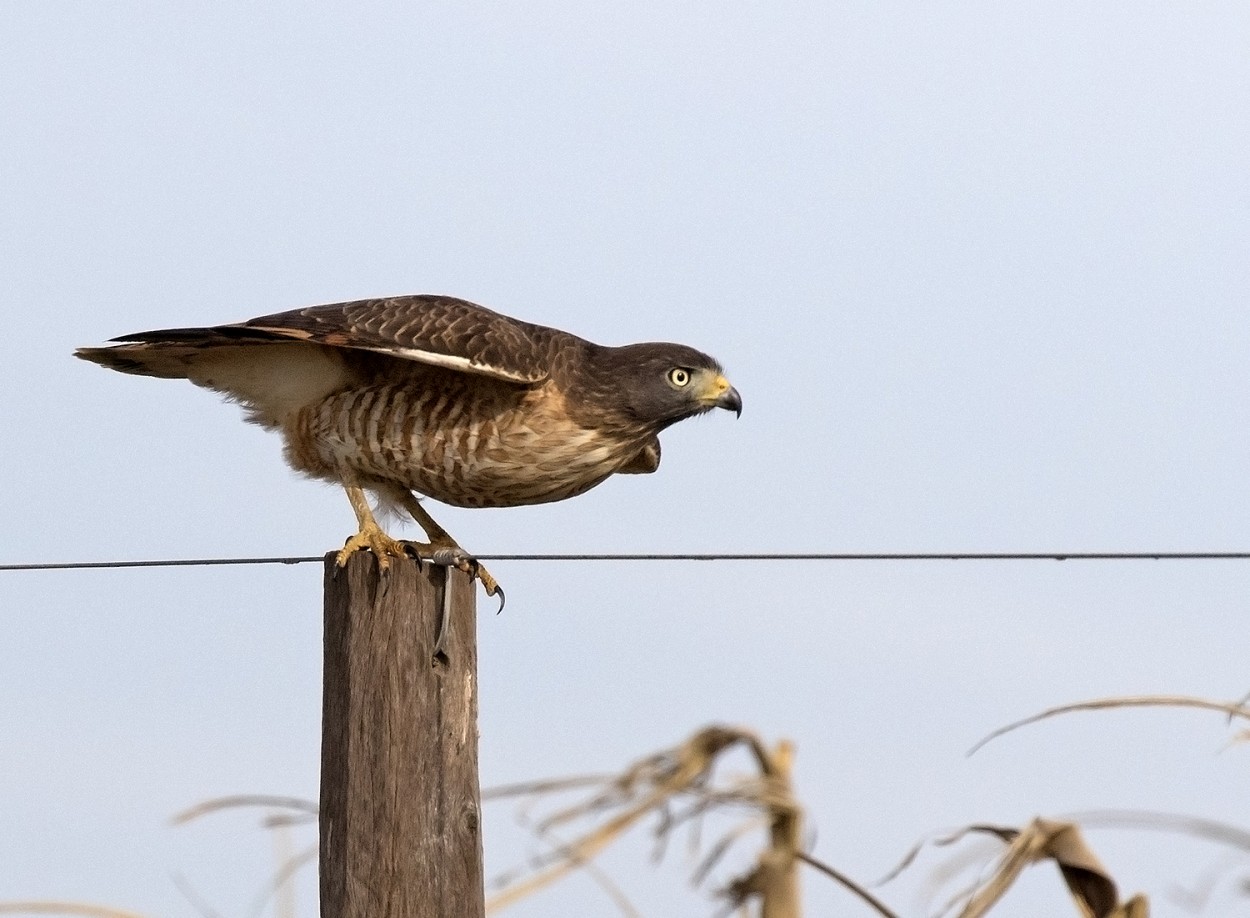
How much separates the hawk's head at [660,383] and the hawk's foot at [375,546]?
3.97 feet

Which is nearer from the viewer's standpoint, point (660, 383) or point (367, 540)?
point (367, 540)

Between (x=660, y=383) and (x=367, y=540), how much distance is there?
184 centimetres

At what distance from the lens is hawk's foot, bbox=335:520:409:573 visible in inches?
167

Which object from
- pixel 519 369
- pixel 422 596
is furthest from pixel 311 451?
pixel 422 596

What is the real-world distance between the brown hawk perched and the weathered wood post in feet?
4.12

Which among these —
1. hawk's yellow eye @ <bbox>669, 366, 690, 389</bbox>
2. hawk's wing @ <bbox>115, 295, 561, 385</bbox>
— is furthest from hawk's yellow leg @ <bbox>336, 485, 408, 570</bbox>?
hawk's yellow eye @ <bbox>669, 366, 690, 389</bbox>

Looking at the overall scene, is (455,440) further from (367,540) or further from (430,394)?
(367,540)

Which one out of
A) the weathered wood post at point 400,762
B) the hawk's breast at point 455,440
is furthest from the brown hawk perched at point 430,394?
the weathered wood post at point 400,762

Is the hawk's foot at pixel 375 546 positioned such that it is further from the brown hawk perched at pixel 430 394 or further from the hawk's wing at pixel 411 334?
the hawk's wing at pixel 411 334

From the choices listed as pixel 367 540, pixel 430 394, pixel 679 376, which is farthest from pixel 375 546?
pixel 679 376

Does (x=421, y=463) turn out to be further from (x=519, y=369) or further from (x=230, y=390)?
(x=230, y=390)

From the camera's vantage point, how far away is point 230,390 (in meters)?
6.30

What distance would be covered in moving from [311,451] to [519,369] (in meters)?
0.91

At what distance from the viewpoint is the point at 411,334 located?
18.8ft
